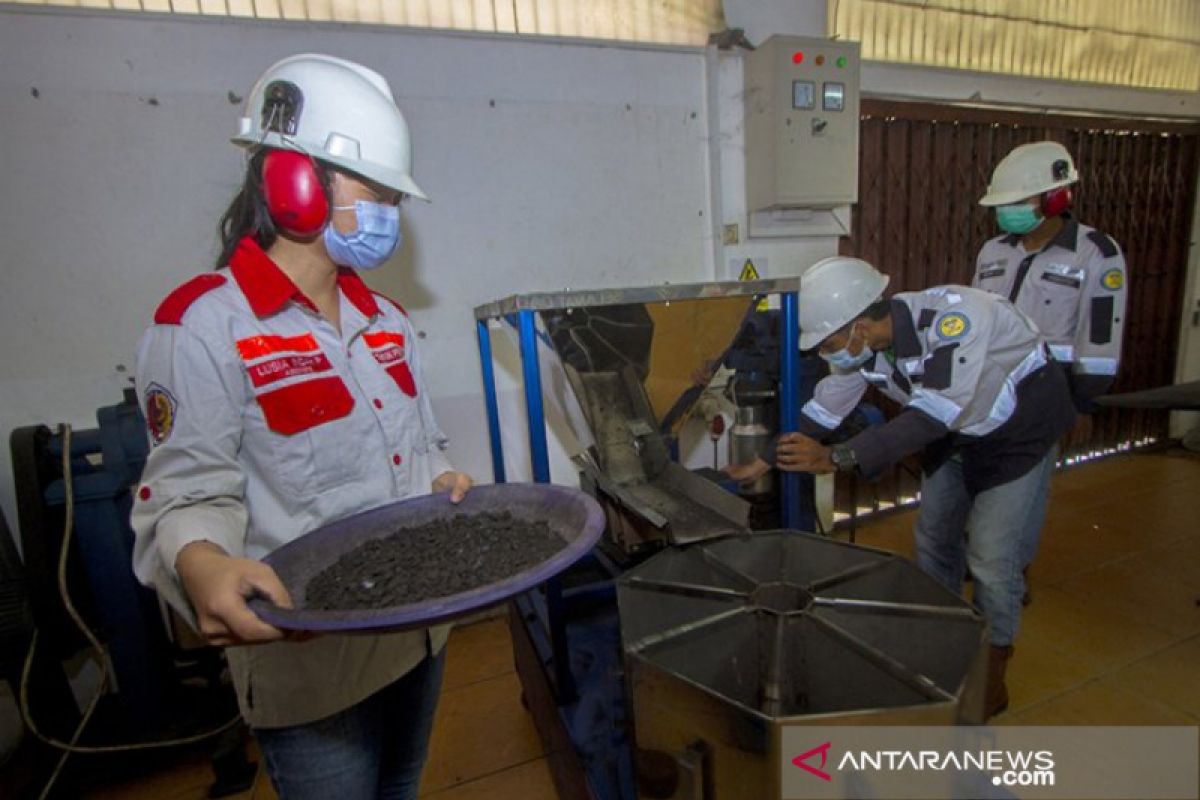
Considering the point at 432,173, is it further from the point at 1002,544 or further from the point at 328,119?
the point at 1002,544

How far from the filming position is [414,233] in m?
1.91

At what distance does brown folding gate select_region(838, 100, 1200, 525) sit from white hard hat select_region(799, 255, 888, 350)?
3.86 feet

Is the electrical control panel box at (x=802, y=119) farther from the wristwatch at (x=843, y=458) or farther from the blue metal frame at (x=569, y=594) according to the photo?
the wristwatch at (x=843, y=458)

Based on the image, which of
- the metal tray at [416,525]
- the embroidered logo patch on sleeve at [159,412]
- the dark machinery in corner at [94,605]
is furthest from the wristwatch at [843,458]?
the dark machinery in corner at [94,605]

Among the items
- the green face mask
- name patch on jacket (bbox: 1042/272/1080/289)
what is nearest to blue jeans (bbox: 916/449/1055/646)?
name patch on jacket (bbox: 1042/272/1080/289)

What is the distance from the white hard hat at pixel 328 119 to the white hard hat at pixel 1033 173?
2.10 meters

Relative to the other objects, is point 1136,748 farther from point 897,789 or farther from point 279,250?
point 279,250

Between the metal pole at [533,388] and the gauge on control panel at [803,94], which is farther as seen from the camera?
the gauge on control panel at [803,94]

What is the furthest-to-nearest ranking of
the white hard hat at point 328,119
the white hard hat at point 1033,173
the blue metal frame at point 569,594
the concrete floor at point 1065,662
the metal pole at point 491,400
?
the white hard hat at point 1033,173
the metal pole at point 491,400
the concrete floor at point 1065,662
the blue metal frame at point 569,594
the white hard hat at point 328,119

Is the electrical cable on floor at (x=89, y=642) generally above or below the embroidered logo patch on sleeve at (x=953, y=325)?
below

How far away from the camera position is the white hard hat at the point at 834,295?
145 cm

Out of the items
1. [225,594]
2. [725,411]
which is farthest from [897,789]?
[725,411]

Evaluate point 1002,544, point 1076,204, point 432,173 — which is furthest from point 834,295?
point 1076,204

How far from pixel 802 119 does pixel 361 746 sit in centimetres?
231
